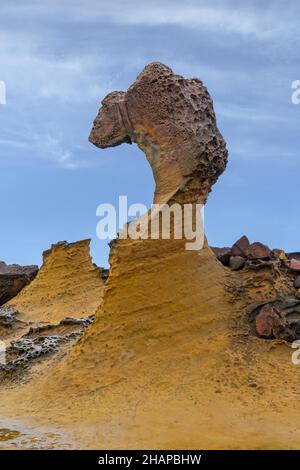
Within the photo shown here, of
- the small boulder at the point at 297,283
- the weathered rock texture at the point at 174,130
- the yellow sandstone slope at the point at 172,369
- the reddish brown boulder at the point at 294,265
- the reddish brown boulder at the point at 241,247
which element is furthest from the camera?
the reddish brown boulder at the point at 241,247

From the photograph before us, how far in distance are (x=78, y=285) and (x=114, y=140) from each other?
236 inches

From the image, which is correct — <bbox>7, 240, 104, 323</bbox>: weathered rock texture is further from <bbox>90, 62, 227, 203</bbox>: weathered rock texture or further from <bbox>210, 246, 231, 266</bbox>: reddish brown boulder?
<bbox>90, 62, 227, 203</bbox>: weathered rock texture

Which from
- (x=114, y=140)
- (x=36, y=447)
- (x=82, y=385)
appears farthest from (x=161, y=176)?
(x=36, y=447)

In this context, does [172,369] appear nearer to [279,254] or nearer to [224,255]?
[224,255]

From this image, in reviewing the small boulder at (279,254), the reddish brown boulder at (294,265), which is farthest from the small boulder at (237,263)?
the reddish brown boulder at (294,265)

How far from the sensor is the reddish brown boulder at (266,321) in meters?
6.39

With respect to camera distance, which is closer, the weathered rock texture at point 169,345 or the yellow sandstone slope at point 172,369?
the yellow sandstone slope at point 172,369

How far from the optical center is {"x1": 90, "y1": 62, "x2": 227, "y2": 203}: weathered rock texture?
271 inches

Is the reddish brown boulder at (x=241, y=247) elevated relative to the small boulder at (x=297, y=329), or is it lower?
elevated

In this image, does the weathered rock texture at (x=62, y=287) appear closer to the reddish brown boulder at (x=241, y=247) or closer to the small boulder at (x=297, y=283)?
the reddish brown boulder at (x=241, y=247)

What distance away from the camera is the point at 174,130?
695cm

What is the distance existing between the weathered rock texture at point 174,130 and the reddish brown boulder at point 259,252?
0.83 meters

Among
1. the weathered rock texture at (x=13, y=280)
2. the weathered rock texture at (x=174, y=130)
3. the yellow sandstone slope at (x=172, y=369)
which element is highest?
the weathered rock texture at (x=13, y=280)

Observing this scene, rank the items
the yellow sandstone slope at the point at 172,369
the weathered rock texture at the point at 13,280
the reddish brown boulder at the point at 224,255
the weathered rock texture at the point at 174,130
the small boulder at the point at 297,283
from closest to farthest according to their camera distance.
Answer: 1. the yellow sandstone slope at the point at 172,369
2. the weathered rock texture at the point at 174,130
3. the small boulder at the point at 297,283
4. the reddish brown boulder at the point at 224,255
5. the weathered rock texture at the point at 13,280
